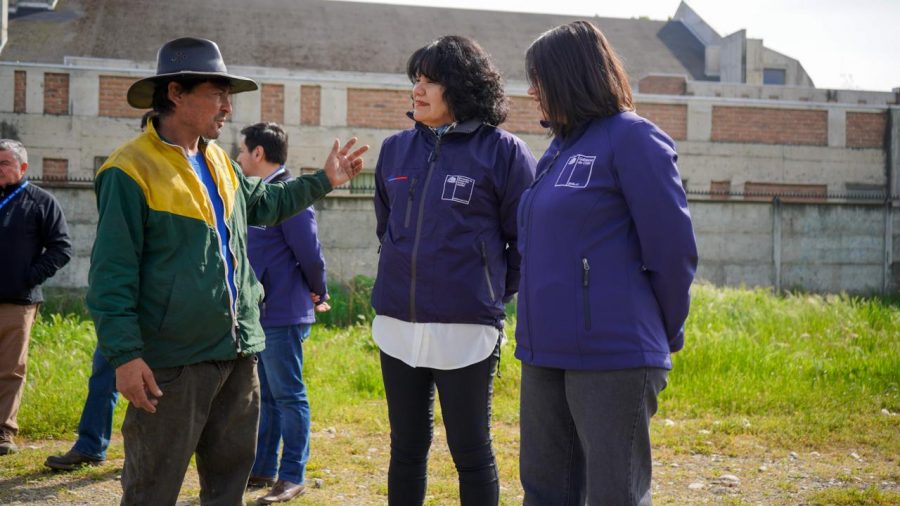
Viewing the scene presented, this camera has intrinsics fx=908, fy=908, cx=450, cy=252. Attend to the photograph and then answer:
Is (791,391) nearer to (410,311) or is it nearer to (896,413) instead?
(896,413)

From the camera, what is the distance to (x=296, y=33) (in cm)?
3431

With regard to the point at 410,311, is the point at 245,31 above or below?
above

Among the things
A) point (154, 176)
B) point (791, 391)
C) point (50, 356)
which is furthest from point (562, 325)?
point (50, 356)

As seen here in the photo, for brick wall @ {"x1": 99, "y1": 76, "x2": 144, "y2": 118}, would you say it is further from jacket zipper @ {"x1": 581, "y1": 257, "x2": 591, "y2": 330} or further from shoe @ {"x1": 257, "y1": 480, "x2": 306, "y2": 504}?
jacket zipper @ {"x1": 581, "y1": 257, "x2": 591, "y2": 330}

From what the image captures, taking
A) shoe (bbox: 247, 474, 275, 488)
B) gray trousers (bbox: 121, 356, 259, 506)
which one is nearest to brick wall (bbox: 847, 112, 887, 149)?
shoe (bbox: 247, 474, 275, 488)

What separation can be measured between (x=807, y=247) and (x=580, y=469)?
16.0 m

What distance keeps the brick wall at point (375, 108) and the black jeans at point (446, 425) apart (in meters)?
20.7

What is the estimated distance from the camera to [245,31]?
33.6 meters

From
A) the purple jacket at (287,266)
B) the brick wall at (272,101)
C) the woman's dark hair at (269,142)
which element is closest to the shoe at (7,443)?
the purple jacket at (287,266)

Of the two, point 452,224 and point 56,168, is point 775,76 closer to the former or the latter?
point 56,168

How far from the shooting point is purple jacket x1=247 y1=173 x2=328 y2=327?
5219 millimetres

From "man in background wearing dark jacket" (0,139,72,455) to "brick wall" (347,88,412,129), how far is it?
17910 mm

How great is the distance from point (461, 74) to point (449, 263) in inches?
31.6

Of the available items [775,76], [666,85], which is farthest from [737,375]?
[775,76]
